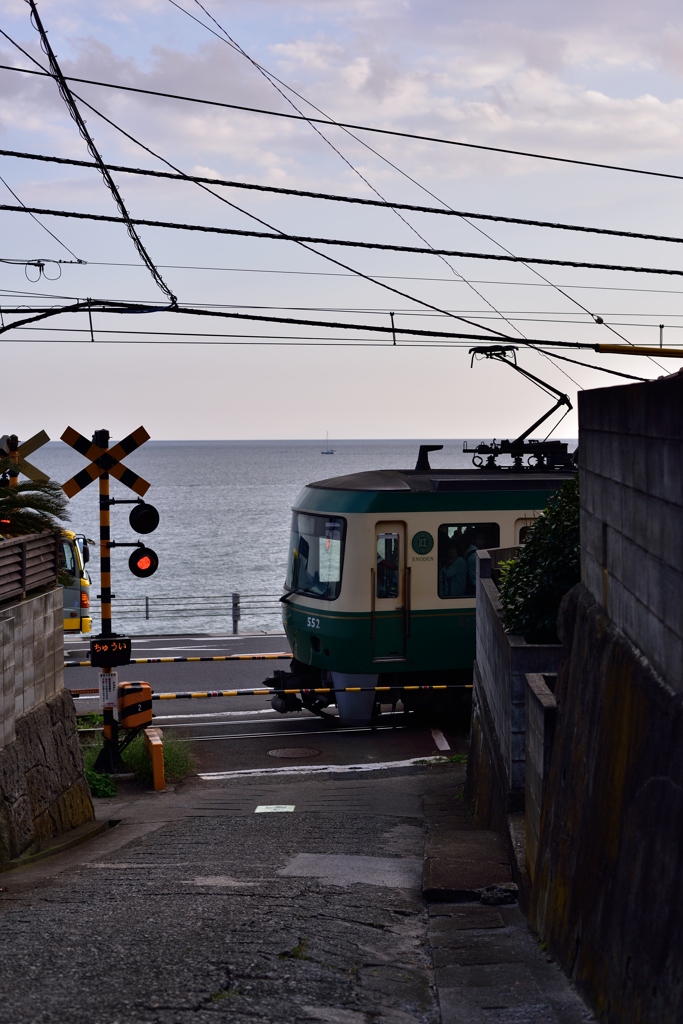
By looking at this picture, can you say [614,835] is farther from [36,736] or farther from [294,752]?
[294,752]

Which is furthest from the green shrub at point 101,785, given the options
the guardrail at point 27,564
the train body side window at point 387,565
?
the train body side window at point 387,565

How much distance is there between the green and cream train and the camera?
15.5 metres

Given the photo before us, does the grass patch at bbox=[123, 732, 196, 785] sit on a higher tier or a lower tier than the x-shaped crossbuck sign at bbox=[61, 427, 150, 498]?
lower

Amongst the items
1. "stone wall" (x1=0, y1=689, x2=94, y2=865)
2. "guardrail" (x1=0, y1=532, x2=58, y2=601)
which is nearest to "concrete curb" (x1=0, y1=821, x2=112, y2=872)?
"stone wall" (x1=0, y1=689, x2=94, y2=865)

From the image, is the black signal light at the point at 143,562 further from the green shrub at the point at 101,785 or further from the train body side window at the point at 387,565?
the train body side window at the point at 387,565

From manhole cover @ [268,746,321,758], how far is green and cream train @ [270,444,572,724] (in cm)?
128

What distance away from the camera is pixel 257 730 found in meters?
16.0

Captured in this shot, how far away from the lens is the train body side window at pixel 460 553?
16047 mm

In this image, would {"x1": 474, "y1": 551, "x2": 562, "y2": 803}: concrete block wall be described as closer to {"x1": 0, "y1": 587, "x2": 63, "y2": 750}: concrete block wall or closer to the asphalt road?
{"x1": 0, "y1": 587, "x2": 63, "y2": 750}: concrete block wall

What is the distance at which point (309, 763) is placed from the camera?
13.7 m

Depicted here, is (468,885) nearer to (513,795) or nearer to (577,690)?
(513,795)

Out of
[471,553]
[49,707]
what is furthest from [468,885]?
[471,553]

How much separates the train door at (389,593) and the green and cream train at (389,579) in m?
0.01

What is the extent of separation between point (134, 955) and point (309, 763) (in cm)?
840
